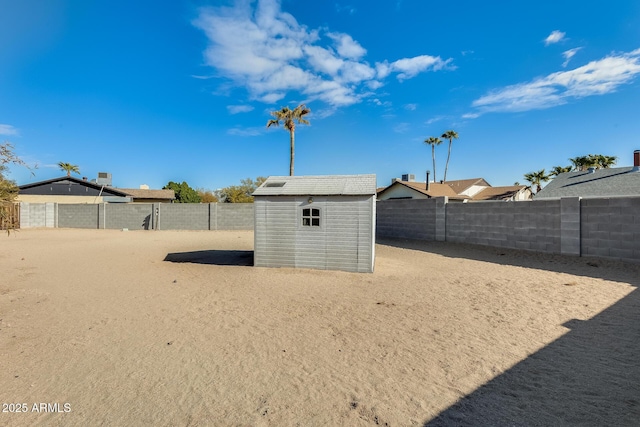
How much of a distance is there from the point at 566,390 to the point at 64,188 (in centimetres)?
3861

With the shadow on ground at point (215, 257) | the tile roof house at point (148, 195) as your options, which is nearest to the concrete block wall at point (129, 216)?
the shadow on ground at point (215, 257)

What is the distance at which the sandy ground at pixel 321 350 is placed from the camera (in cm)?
277

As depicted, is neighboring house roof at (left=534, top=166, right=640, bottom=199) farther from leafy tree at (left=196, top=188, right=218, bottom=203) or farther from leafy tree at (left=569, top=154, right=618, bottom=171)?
leafy tree at (left=196, top=188, right=218, bottom=203)

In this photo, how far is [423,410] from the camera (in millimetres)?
2762

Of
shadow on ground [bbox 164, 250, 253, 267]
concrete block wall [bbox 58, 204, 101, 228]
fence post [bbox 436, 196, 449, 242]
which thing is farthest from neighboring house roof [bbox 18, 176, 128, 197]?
fence post [bbox 436, 196, 449, 242]

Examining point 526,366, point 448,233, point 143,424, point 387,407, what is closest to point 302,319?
point 387,407

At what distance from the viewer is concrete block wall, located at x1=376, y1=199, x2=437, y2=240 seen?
14.9 metres

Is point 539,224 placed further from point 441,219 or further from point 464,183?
point 464,183

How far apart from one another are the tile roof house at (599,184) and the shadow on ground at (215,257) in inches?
864

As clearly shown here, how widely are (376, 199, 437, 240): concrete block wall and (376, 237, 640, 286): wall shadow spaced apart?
1.16 meters

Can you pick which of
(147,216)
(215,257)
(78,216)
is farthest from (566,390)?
(78,216)

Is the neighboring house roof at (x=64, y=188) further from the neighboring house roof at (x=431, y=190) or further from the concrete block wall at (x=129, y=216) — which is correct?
the neighboring house roof at (x=431, y=190)

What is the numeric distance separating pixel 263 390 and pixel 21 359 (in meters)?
3.17

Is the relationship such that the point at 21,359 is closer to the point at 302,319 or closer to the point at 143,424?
the point at 143,424
